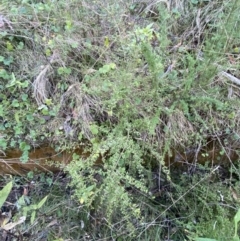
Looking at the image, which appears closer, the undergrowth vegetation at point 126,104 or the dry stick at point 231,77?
the undergrowth vegetation at point 126,104

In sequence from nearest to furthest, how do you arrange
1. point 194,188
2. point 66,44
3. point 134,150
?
point 134,150
point 66,44
point 194,188

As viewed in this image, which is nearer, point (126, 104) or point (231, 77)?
point (126, 104)

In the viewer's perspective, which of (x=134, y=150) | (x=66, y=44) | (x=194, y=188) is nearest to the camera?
(x=134, y=150)

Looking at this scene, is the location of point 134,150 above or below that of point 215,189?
above

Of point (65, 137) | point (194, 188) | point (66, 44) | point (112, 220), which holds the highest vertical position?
point (66, 44)

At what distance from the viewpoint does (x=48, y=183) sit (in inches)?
72.9

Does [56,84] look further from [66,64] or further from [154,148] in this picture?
[154,148]

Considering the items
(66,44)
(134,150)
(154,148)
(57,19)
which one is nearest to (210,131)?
(154,148)

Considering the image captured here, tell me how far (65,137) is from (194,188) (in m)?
0.71

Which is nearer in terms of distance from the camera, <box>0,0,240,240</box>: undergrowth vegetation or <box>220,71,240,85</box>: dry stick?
<box>0,0,240,240</box>: undergrowth vegetation

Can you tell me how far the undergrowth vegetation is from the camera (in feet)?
5.25

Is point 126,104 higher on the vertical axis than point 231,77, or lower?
lower

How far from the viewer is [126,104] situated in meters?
1.58

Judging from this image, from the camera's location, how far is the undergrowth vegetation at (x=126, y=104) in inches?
63.0
